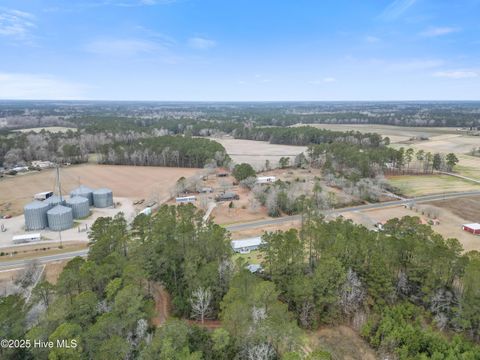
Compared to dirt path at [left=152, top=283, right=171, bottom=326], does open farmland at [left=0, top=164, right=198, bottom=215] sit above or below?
above

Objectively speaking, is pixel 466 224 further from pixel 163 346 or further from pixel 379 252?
pixel 163 346

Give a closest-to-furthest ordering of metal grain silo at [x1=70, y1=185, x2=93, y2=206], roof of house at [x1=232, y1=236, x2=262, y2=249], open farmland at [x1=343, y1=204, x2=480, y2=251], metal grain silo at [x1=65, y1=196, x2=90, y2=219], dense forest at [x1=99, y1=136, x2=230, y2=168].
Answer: roof of house at [x1=232, y1=236, x2=262, y2=249]
open farmland at [x1=343, y1=204, x2=480, y2=251]
metal grain silo at [x1=65, y1=196, x2=90, y2=219]
metal grain silo at [x1=70, y1=185, x2=93, y2=206]
dense forest at [x1=99, y1=136, x2=230, y2=168]

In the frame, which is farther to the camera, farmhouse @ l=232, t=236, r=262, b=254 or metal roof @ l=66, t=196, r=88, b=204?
metal roof @ l=66, t=196, r=88, b=204

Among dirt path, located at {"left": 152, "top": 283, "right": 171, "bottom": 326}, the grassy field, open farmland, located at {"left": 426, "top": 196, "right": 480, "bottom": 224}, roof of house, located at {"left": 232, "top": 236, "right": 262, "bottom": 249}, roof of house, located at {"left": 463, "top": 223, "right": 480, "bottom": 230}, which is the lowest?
dirt path, located at {"left": 152, "top": 283, "right": 171, "bottom": 326}

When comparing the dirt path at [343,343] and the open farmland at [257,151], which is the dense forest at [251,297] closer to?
the dirt path at [343,343]

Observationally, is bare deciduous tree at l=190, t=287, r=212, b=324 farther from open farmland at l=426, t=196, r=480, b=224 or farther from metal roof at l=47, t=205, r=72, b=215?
open farmland at l=426, t=196, r=480, b=224

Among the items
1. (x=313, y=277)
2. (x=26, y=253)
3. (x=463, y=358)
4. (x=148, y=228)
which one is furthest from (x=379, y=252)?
(x=26, y=253)

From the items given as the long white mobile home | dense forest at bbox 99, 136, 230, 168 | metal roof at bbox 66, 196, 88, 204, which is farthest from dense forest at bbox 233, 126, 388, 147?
metal roof at bbox 66, 196, 88, 204
